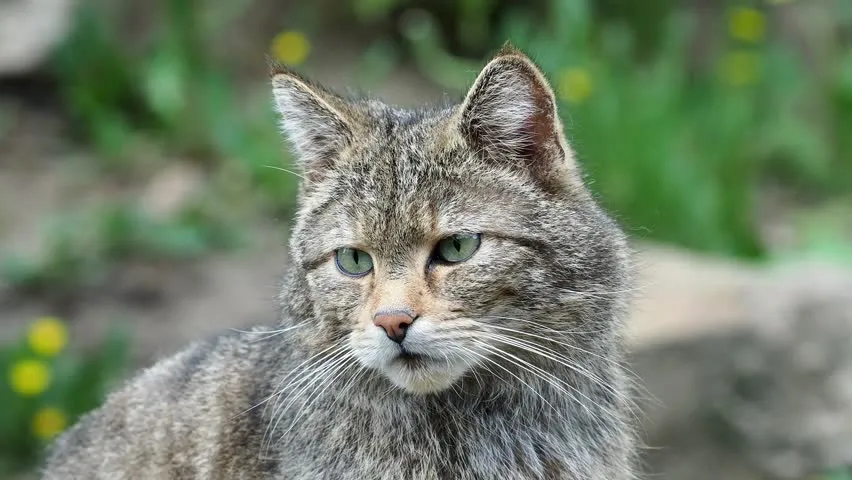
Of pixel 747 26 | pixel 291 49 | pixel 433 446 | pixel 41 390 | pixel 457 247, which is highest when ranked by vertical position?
pixel 291 49

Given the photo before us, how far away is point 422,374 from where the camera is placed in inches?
95.2

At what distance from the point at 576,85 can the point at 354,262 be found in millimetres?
3384

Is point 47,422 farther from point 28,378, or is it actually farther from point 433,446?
point 433,446

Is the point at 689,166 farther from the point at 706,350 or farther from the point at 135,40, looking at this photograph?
the point at 135,40

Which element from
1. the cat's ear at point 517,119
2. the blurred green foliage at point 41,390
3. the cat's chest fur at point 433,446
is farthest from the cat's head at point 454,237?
the blurred green foliage at point 41,390

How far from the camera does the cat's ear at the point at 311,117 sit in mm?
2715

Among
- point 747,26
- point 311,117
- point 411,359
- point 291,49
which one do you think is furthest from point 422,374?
point 747,26

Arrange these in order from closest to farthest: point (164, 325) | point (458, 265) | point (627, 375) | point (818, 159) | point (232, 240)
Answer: point (458, 265) → point (627, 375) → point (164, 325) → point (232, 240) → point (818, 159)

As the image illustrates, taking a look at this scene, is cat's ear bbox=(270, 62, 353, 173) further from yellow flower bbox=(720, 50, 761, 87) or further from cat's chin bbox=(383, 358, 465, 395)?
yellow flower bbox=(720, 50, 761, 87)

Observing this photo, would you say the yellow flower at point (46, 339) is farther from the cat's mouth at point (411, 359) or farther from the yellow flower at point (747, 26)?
the yellow flower at point (747, 26)

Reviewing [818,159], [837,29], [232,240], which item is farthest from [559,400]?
[837,29]

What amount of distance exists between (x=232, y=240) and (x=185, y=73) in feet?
3.89

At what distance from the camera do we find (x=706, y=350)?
14.6ft

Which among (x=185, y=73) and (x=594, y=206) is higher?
(x=185, y=73)
